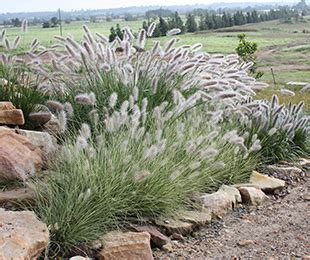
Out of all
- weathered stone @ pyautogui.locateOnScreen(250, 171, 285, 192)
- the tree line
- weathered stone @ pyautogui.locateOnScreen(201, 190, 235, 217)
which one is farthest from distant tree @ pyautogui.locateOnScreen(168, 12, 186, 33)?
weathered stone @ pyautogui.locateOnScreen(201, 190, 235, 217)

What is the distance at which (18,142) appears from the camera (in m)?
3.04

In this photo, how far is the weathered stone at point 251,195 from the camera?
130 inches

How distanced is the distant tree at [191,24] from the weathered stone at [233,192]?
2610mm

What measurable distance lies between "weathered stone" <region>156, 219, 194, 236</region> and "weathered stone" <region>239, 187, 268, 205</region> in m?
0.59

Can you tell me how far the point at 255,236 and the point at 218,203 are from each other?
0.30 m

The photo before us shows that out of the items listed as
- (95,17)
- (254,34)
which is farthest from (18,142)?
(254,34)

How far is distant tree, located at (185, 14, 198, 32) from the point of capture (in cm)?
559

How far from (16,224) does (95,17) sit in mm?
→ 2804

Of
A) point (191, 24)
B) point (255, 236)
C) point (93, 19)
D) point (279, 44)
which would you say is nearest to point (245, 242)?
point (255, 236)

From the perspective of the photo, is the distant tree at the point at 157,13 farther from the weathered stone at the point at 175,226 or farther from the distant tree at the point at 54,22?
the weathered stone at the point at 175,226

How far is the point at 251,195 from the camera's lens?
10.8 ft

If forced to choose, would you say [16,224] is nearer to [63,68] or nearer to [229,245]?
[229,245]

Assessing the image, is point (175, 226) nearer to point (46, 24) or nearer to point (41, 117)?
point (41, 117)

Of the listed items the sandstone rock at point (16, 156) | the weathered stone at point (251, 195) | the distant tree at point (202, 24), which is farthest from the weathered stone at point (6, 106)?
the distant tree at point (202, 24)
